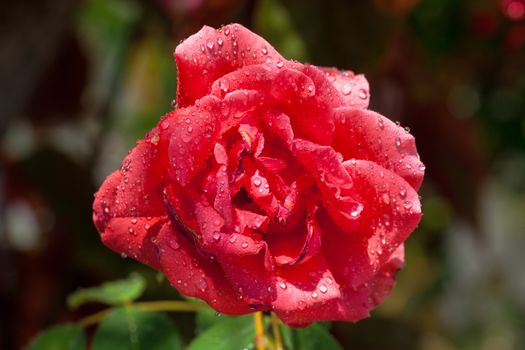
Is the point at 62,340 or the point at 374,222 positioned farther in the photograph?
the point at 62,340

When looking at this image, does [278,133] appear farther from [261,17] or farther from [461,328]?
[461,328]

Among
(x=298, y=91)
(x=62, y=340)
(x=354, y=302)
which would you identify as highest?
(x=298, y=91)

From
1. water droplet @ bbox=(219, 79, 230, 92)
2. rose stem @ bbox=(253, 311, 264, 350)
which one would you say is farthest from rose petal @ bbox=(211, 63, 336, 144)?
rose stem @ bbox=(253, 311, 264, 350)

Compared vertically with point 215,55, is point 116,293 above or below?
below

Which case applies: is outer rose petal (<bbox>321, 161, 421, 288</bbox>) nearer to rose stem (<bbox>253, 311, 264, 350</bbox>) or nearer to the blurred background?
rose stem (<bbox>253, 311, 264, 350</bbox>)

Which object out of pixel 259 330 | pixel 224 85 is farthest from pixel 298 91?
pixel 259 330

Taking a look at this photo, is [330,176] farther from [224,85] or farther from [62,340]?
[62,340]

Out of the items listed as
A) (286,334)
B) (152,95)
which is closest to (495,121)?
(152,95)
